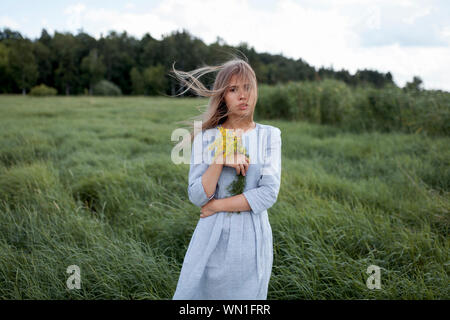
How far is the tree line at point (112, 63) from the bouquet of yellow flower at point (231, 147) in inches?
301

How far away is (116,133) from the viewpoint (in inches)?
283

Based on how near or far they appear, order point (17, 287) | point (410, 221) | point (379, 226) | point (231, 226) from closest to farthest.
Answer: point (231, 226) → point (17, 287) → point (379, 226) → point (410, 221)

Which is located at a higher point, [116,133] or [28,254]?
[116,133]

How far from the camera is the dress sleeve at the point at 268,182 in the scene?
4.15 ft

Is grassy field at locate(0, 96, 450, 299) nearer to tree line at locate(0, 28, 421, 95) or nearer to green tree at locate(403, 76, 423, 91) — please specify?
green tree at locate(403, 76, 423, 91)

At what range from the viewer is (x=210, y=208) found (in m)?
1.30

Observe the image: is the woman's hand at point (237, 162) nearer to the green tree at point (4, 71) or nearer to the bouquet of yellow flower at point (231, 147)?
the bouquet of yellow flower at point (231, 147)

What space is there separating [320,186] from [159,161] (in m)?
2.28

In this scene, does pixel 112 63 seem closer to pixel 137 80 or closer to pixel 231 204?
pixel 137 80

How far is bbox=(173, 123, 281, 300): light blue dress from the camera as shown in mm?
1256

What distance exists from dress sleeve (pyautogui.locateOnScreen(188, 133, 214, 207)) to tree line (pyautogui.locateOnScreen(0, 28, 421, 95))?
303 inches

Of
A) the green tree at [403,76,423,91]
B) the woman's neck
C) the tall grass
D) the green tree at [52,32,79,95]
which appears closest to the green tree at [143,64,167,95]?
the green tree at [52,32,79,95]
